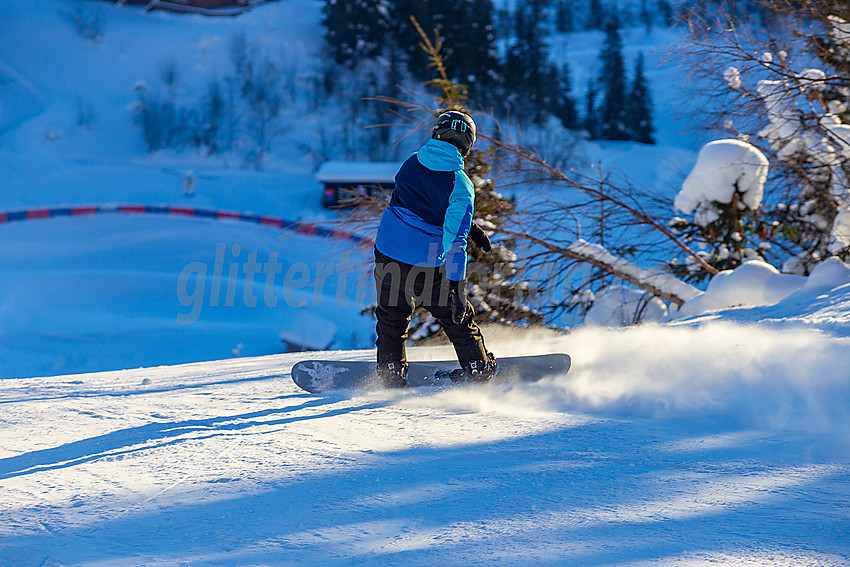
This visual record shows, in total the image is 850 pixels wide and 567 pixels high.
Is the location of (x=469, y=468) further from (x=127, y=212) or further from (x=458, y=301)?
(x=127, y=212)

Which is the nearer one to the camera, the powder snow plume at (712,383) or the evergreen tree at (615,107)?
the powder snow plume at (712,383)

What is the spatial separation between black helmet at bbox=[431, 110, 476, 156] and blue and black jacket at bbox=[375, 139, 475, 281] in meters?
0.04

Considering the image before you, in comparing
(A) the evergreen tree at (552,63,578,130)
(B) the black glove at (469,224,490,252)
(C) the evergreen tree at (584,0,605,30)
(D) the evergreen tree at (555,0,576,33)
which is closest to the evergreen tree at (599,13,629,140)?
(A) the evergreen tree at (552,63,578,130)

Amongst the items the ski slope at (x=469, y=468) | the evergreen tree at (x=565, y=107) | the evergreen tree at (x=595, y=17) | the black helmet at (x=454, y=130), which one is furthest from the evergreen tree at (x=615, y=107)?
the black helmet at (x=454, y=130)

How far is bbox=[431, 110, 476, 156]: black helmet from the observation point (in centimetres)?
338

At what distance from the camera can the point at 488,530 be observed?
69.4 inches

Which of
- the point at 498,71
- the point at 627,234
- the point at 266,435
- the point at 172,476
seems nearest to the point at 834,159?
the point at 627,234

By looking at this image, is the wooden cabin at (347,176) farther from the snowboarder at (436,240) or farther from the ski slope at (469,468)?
the ski slope at (469,468)

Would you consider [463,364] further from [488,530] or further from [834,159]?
[834,159]

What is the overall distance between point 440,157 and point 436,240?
42 cm

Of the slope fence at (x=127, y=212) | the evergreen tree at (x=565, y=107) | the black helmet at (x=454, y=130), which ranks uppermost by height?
the evergreen tree at (x=565, y=107)

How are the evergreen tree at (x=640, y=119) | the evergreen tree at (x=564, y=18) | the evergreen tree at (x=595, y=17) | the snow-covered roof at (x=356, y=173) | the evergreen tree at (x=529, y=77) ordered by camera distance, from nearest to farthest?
the snow-covered roof at (x=356, y=173), the evergreen tree at (x=529, y=77), the evergreen tree at (x=640, y=119), the evergreen tree at (x=564, y=18), the evergreen tree at (x=595, y=17)

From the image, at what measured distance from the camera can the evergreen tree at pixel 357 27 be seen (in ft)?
111

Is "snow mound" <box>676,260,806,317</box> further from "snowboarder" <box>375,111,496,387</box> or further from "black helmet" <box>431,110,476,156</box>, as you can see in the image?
"black helmet" <box>431,110,476,156</box>
